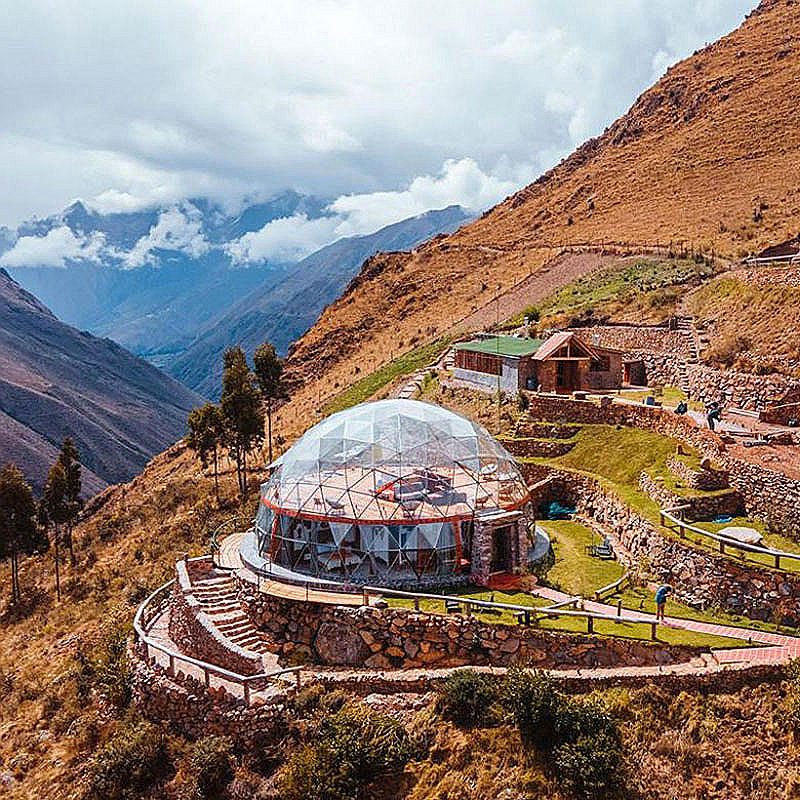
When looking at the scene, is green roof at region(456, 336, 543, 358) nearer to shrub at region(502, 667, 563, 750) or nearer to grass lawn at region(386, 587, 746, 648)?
grass lawn at region(386, 587, 746, 648)

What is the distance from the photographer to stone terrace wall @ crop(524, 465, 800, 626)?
14820mm

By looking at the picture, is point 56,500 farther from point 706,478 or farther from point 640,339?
point 640,339

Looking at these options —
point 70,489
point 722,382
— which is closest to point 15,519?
point 70,489

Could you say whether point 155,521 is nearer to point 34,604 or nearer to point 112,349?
point 34,604

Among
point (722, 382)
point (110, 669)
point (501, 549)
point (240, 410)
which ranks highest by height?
point (722, 382)

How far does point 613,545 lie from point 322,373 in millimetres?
49789

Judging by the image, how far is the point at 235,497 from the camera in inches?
1406

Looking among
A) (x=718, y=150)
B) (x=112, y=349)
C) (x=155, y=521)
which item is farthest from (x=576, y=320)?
(x=112, y=349)

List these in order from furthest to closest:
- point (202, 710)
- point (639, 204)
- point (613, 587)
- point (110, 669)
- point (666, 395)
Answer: point (639, 204) < point (666, 395) < point (110, 669) < point (613, 587) < point (202, 710)

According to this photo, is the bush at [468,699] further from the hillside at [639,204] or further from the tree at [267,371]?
the hillside at [639,204]

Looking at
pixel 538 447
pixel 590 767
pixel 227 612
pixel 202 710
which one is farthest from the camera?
pixel 538 447

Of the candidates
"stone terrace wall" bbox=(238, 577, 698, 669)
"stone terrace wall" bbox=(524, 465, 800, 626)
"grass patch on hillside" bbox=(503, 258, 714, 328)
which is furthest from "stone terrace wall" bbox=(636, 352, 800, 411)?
"stone terrace wall" bbox=(238, 577, 698, 669)

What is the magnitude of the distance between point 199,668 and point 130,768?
7.69 ft

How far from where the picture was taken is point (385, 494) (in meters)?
18.6
